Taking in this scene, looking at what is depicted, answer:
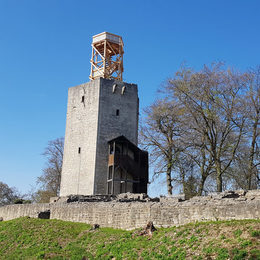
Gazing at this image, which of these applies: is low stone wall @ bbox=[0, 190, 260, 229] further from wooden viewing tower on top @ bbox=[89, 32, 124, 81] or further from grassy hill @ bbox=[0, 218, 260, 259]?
wooden viewing tower on top @ bbox=[89, 32, 124, 81]

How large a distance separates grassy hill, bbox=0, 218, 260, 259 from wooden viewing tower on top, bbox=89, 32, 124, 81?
17.4 metres

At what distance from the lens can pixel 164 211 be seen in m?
13.6

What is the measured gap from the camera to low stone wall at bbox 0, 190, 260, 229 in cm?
1187

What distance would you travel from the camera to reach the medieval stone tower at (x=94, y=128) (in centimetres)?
2786

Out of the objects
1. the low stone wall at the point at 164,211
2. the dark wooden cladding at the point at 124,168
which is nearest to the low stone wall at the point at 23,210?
the low stone wall at the point at 164,211

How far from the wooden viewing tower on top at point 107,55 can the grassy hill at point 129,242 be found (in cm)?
1737

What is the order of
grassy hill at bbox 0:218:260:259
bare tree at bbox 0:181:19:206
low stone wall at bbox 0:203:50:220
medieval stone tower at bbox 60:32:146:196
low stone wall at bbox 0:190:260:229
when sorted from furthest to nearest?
bare tree at bbox 0:181:19:206 < medieval stone tower at bbox 60:32:146:196 < low stone wall at bbox 0:203:50:220 < low stone wall at bbox 0:190:260:229 < grassy hill at bbox 0:218:260:259

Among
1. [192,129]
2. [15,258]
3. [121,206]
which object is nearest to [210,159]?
[192,129]

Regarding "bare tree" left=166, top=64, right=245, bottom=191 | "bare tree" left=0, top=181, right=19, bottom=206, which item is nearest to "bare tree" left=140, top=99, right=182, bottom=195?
"bare tree" left=166, top=64, right=245, bottom=191

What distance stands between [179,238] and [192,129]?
14384 mm

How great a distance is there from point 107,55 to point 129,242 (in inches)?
932

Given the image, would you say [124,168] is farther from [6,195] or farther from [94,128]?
[6,195]

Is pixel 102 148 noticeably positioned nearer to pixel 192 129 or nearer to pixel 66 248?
pixel 192 129

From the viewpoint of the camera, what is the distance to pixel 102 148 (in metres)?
28.2
